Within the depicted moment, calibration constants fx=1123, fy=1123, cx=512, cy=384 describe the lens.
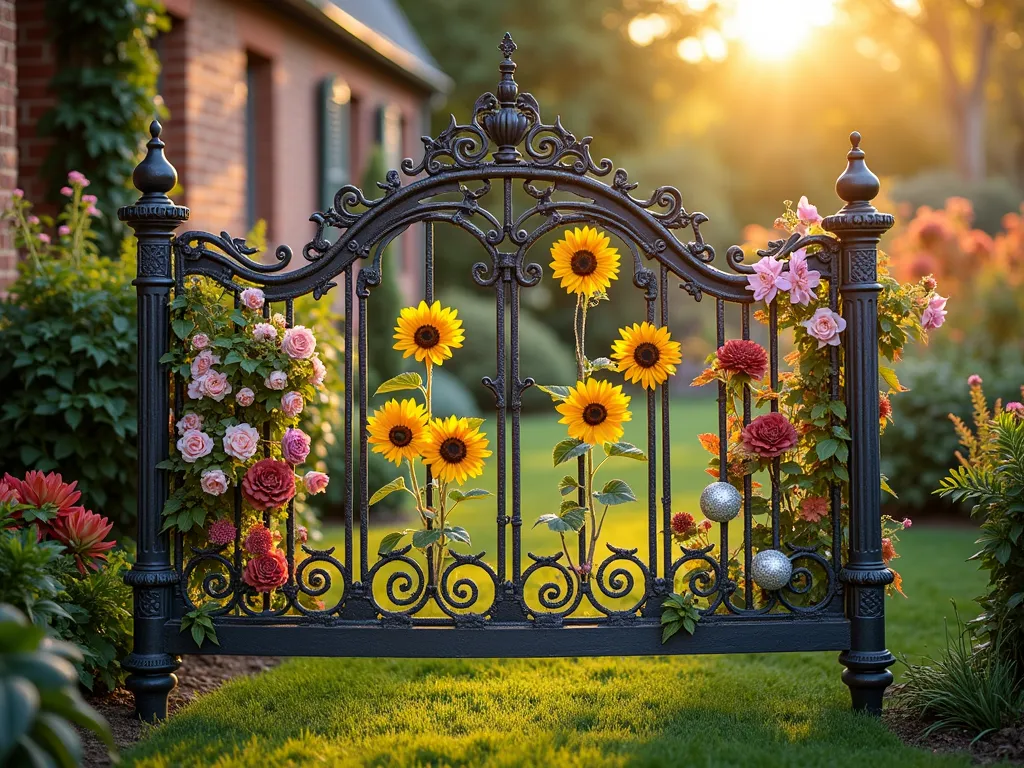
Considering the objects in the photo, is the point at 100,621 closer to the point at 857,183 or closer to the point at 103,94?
the point at 857,183

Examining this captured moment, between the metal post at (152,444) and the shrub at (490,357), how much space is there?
12.5 metres

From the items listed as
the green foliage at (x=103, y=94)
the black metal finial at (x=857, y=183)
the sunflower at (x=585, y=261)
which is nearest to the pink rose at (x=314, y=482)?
the sunflower at (x=585, y=261)

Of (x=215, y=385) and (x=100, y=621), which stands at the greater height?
(x=215, y=385)

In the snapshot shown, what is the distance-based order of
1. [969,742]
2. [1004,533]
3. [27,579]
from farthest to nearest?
1. [1004,533]
2. [969,742]
3. [27,579]

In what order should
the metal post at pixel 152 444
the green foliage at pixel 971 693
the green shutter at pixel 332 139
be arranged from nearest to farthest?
the green foliage at pixel 971 693, the metal post at pixel 152 444, the green shutter at pixel 332 139

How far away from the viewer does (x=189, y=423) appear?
12.6ft

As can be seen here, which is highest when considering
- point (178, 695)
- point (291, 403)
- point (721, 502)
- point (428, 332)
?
point (428, 332)

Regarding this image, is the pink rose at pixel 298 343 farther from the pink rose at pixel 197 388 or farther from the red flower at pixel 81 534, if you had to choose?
the red flower at pixel 81 534

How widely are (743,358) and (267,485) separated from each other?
1.68 metres

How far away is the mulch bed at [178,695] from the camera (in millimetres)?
3604

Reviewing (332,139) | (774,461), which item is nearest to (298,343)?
(774,461)

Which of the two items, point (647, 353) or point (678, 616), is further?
point (647, 353)

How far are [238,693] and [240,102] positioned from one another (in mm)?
5821

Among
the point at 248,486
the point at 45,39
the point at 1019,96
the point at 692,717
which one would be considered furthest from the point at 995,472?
the point at 1019,96
